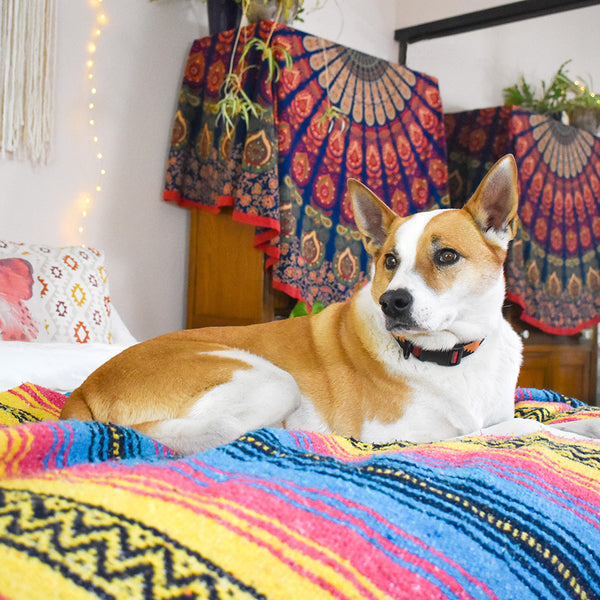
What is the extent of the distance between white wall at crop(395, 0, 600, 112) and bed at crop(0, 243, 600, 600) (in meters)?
4.13

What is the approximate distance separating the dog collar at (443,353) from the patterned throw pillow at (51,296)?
1.20m

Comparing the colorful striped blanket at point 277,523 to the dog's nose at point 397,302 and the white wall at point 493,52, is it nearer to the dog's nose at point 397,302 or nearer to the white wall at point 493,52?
the dog's nose at point 397,302

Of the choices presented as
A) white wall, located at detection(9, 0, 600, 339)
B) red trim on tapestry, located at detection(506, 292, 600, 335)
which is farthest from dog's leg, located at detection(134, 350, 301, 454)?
red trim on tapestry, located at detection(506, 292, 600, 335)

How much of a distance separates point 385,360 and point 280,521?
97 cm

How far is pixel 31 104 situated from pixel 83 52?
429 mm

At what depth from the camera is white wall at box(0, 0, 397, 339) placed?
109 inches

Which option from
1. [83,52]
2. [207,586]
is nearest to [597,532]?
[207,586]

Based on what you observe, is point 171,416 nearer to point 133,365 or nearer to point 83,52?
point 133,365

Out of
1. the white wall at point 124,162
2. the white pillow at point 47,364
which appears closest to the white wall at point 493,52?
the white wall at point 124,162

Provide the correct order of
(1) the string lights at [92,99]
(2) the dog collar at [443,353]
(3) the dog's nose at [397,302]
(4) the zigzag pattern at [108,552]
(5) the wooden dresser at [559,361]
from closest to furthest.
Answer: (4) the zigzag pattern at [108,552]
(3) the dog's nose at [397,302]
(2) the dog collar at [443,353]
(1) the string lights at [92,99]
(5) the wooden dresser at [559,361]

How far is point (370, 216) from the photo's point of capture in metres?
1.71

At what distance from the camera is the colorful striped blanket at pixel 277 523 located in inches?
19.0

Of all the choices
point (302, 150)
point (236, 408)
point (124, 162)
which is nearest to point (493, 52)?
point (302, 150)

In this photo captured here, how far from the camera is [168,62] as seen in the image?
3.19m
